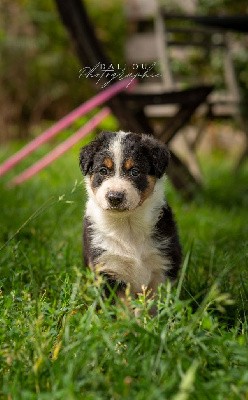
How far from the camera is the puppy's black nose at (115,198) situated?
115 inches

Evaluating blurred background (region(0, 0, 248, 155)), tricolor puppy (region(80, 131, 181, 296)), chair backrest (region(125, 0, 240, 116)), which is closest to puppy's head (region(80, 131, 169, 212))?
tricolor puppy (region(80, 131, 181, 296))

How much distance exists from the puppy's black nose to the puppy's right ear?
0.34 m

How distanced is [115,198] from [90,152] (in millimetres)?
378

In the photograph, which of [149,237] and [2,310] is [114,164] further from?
[2,310]

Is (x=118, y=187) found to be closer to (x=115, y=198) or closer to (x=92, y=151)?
(x=115, y=198)

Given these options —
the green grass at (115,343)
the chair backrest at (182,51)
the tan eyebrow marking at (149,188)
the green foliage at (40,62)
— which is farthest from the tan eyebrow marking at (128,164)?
the green foliage at (40,62)

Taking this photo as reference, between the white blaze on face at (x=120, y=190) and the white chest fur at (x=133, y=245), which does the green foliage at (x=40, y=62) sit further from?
the white blaze on face at (x=120, y=190)

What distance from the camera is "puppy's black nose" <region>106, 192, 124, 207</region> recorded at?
2.93 m

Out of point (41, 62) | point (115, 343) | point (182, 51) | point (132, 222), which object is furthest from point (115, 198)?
point (41, 62)

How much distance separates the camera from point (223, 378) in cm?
211

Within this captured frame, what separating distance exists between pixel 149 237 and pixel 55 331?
33.6 inches

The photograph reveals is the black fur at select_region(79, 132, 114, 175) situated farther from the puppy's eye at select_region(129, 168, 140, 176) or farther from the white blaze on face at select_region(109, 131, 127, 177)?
the puppy's eye at select_region(129, 168, 140, 176)

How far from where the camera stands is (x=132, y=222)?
3.22 meters

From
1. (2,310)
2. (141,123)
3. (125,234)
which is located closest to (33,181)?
(141,123)
